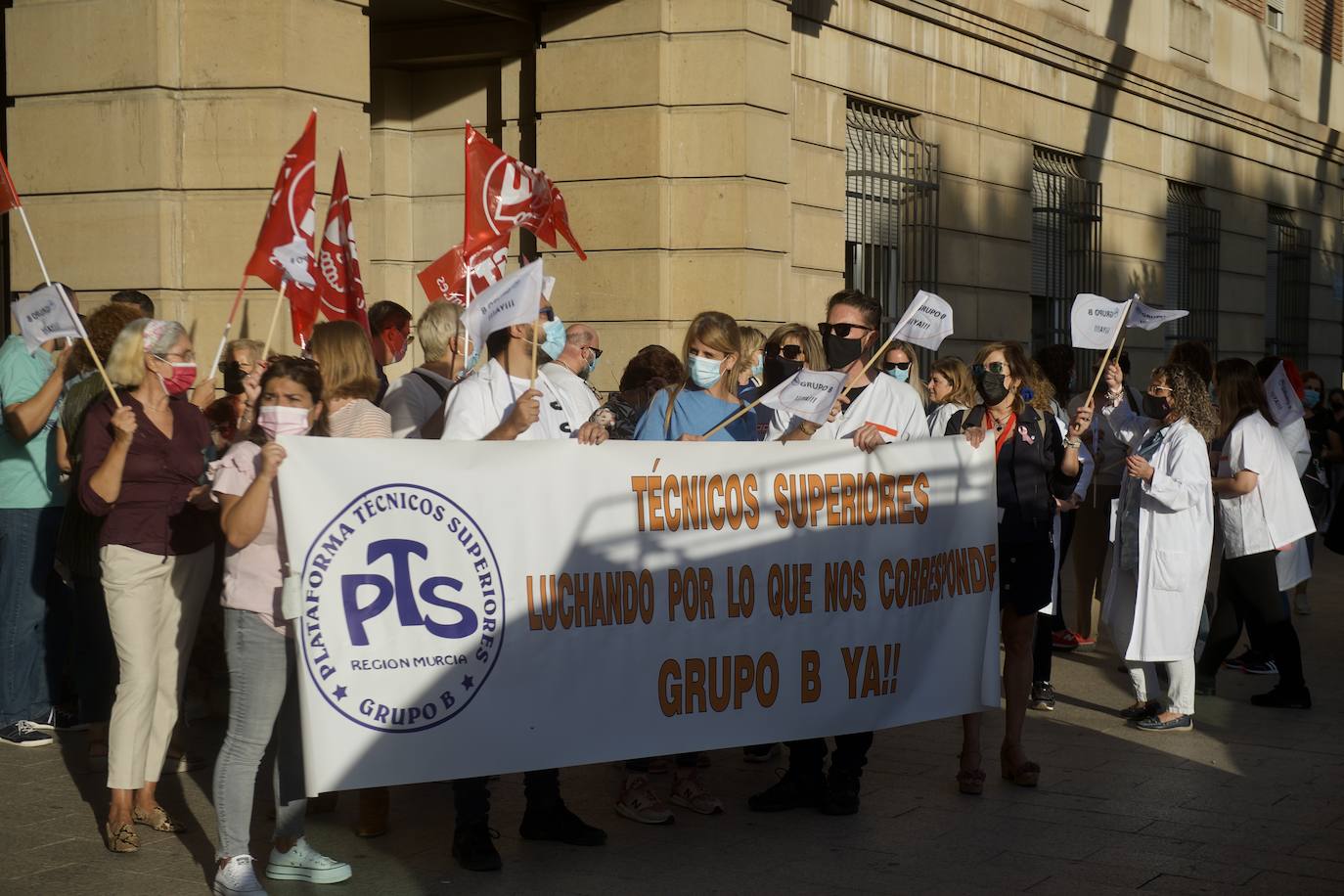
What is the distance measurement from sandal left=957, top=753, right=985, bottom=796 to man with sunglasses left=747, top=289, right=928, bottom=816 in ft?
1.36

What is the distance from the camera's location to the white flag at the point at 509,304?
20.7ft

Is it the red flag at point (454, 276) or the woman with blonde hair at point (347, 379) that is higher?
the red flag at point (454, 276)

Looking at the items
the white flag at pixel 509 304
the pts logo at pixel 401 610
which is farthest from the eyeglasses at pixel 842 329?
the pts logo at pixel 401 610

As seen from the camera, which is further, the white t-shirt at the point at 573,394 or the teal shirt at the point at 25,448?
the teal shirt at the point at 25,448

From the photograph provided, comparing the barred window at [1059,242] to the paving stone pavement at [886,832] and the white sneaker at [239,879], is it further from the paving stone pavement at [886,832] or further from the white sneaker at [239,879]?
the white sneaker at [239,879]

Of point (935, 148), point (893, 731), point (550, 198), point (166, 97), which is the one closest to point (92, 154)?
point (166, 97)

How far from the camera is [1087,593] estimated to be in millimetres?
11398

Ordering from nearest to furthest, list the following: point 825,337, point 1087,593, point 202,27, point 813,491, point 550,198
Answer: point 813,491
point 825,337
point 550,198
point 202,27
point 1087,593

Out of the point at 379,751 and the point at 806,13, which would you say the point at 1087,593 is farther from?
the point at 379,751

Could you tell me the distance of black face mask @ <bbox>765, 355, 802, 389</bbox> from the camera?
310 inches

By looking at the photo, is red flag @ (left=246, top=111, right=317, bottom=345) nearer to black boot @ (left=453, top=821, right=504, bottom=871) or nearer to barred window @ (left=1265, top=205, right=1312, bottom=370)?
black boot @ (left=453, top=821, right=504, bottom=871)

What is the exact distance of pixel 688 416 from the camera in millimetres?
6977

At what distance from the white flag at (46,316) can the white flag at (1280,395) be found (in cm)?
758

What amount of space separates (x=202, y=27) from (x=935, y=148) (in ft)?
27.2
